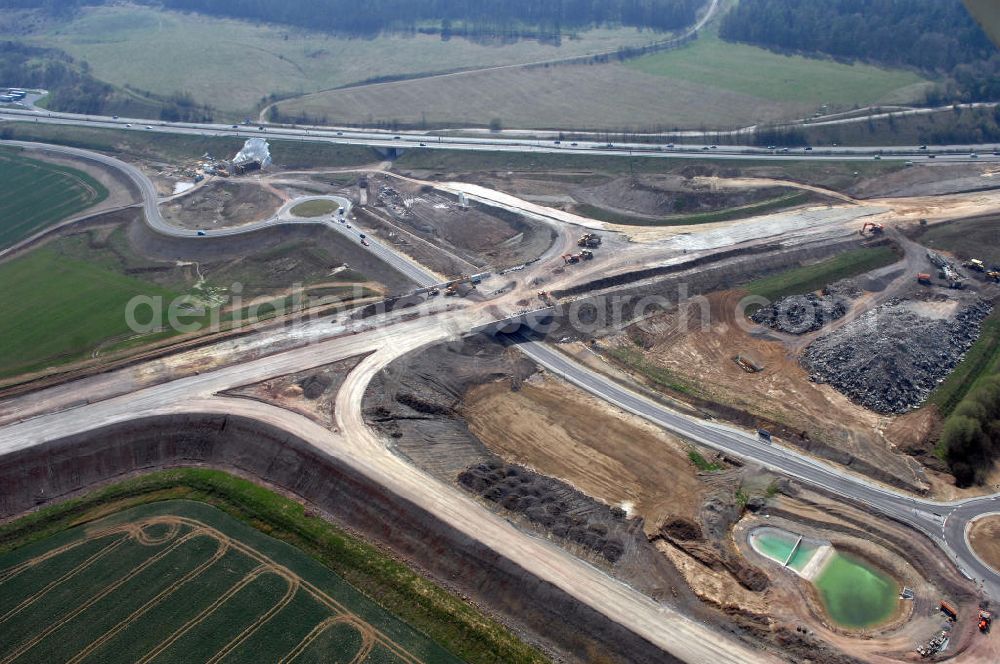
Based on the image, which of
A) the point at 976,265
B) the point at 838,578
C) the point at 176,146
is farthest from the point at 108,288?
the point at 976,265

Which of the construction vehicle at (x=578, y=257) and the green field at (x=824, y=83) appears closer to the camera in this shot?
the construction vehicle at (x=578, y=257)

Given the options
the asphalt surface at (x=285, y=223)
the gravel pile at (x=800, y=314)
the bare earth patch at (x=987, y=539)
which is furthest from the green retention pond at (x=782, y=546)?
the asphalt surface at (x=285, y=223)

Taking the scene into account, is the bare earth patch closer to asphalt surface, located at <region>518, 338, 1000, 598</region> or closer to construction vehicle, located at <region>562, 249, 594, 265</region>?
asphalt surface, located at <region>518, 338, 1000, 598</region>

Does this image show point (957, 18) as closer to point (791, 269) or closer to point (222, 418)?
point (791, 269)

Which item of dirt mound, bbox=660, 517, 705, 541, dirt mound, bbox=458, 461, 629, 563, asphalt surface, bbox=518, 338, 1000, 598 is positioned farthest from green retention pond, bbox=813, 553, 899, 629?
dirt mound, bbox=458, 461, 629, 563

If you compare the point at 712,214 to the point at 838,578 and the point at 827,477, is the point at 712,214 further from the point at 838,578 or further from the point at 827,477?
the point at 838,578

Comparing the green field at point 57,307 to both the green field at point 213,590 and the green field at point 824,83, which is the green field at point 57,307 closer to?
the green field at point 213,590
